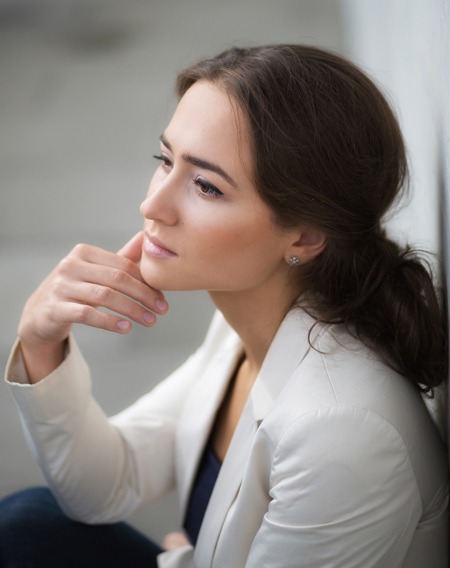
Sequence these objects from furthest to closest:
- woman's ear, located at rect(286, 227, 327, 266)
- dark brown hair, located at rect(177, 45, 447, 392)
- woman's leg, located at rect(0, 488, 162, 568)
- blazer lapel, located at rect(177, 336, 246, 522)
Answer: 1. blazer lapel, located at rect(177, 336, 246, 522)
2. woman's leg, located at rect(0, 488, 162, 568)
3. woman's ear, located at rect(286, 227, 327, 266)
4. dark brown hair, located at rect(177, 45, 447, 392)

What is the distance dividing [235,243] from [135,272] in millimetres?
261

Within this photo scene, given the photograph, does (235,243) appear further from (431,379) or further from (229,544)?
(229,544)

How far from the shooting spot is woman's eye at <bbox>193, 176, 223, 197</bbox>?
1.53 metres

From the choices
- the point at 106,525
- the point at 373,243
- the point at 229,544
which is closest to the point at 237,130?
the point at 373,243

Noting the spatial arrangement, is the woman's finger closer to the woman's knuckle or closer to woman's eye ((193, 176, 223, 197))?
the woman's knuckle

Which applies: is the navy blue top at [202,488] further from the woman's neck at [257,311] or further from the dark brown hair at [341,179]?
the dark brown hair at [341,179]

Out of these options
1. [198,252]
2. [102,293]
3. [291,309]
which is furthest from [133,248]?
[291,309]

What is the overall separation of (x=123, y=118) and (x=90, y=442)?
3.28m

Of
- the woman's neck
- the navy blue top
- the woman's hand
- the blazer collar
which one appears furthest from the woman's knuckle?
the navy blue top

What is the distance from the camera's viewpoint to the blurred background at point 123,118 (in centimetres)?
200

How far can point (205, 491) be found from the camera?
5.91 ft

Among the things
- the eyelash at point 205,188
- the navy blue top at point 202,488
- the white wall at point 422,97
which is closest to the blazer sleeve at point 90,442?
the navy blue top at point 202,488

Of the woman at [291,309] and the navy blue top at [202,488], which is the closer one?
the woman at [291,309]

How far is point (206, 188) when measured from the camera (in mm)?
1541
